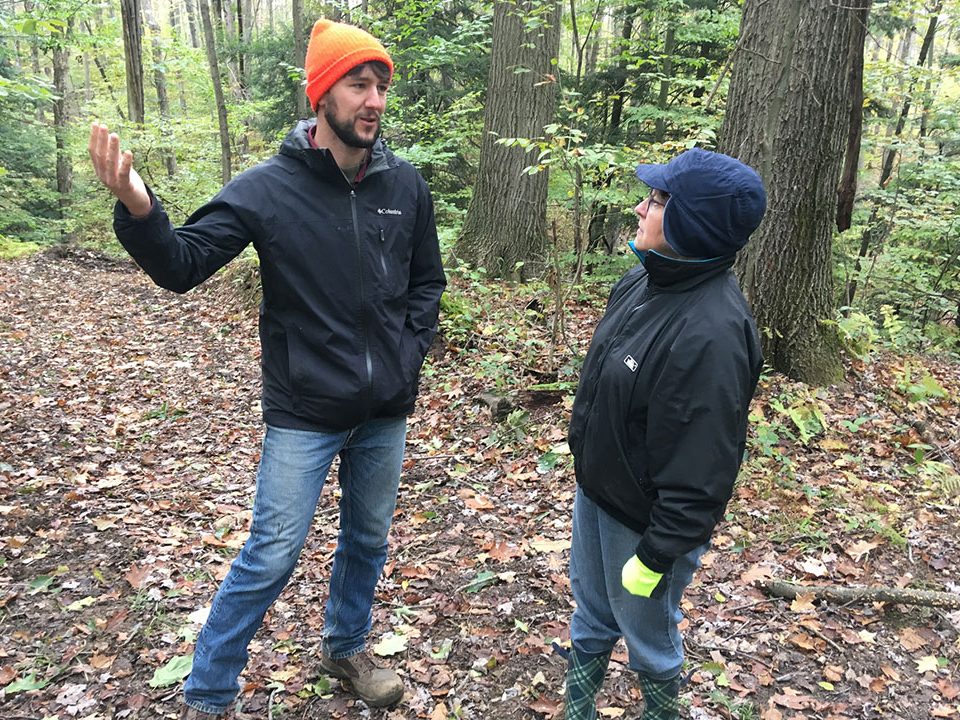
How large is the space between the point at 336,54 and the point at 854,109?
6.19m

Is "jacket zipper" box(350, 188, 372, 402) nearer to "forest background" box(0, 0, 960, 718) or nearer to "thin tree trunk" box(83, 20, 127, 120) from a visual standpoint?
"forest background" box(0, 0, 960, 718)

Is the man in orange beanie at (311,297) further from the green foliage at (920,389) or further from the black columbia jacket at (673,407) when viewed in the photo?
the green foliage at (920,389)

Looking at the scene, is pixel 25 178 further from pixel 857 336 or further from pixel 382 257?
pixel 857 336

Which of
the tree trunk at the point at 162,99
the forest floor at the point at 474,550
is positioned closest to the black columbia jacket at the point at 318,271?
the forest floor at the point at 474,550

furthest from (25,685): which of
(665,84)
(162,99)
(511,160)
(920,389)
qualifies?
(162,99)

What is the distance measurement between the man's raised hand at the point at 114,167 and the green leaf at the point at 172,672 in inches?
89.5

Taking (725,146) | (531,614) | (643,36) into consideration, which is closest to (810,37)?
(725,146)

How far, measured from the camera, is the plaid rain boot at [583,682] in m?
2.49

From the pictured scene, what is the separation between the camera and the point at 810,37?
196 inches

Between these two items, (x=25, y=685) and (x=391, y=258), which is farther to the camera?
(x=25, y=685)

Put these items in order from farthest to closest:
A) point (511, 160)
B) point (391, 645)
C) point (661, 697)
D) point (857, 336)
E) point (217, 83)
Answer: point (217, 83)
point (511, 160)
point (857, 336)
point (391, 645)
point (661, 697)

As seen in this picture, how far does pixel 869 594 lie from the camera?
3520 mm

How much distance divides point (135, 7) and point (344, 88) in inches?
570

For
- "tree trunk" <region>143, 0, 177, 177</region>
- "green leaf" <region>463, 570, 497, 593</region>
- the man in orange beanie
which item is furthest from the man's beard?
"tree trunk" <region>143, 0, 177, 177</region>
